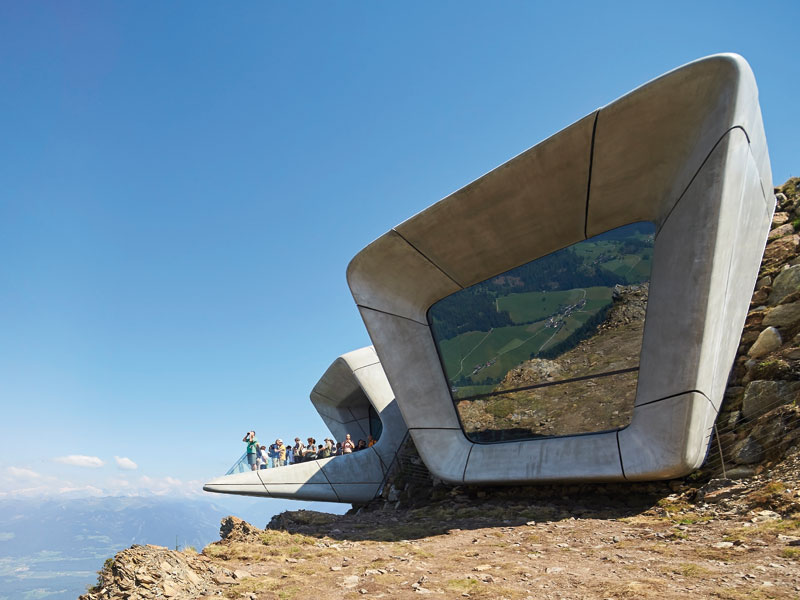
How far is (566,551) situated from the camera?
6.77m

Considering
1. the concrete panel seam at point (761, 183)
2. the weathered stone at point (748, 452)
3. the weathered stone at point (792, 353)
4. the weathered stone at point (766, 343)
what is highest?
the concrete panel seam at point (761, 183)

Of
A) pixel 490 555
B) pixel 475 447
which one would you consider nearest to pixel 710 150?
pixel 490 555

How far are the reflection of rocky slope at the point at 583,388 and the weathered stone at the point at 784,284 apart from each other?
3.19 meters

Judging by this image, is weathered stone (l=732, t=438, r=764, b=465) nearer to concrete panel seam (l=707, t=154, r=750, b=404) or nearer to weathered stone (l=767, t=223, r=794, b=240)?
concrete panel seam (l=707, t=154, r=750, b=404)

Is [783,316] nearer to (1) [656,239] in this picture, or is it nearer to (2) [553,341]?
(1) [656,239]

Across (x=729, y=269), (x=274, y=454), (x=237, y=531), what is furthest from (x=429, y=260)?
(x=274, y=454)

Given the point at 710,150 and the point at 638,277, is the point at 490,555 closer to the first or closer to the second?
the point at 638,277

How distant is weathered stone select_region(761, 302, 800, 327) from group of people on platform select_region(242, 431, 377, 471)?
13.9 meters

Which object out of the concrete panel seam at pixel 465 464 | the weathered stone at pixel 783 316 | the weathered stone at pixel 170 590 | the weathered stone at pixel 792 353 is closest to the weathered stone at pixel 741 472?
the weathered stone at pixel 792 353

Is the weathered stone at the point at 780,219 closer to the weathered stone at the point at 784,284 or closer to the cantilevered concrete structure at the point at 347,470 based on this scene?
the weathered stone at the point at 784,284

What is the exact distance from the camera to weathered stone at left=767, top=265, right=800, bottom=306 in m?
10.5

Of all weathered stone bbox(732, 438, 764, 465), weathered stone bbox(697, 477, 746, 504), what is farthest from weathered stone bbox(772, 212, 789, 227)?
weathered stone bbox(697, 477, 746, 504)

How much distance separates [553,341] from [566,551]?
5.35 m

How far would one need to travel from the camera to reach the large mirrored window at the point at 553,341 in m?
10.3
